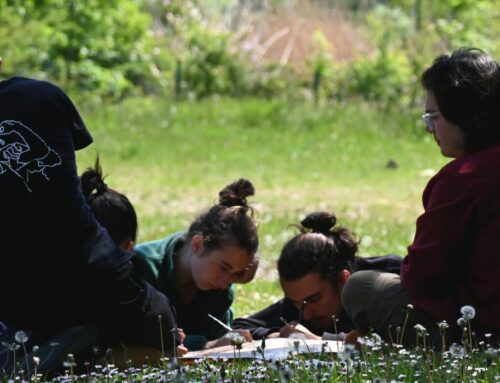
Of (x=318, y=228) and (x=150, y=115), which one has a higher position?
(x=150, y=115)

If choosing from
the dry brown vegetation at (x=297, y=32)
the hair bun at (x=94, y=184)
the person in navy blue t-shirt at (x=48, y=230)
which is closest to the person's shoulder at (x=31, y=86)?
the person in navy blue t-shirt at (x=48, y=230)

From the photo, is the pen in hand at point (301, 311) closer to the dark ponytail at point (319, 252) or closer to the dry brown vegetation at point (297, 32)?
the dark ponytail at point (319, 252)

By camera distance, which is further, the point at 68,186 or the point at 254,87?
the point at 254,87


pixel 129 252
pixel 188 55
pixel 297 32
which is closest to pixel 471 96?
pixel 129 252

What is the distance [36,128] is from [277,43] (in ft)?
75.7

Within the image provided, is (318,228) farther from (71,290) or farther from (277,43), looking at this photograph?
(277,43)

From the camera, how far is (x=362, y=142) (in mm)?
17453

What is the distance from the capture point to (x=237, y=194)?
19.1 ft

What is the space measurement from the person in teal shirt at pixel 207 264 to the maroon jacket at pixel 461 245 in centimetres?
111

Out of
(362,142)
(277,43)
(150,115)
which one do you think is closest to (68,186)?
(362,142)

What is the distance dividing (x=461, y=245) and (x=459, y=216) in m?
0.14

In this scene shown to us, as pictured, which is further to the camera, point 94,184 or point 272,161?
point 272,161

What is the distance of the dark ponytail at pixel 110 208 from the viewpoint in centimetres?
556

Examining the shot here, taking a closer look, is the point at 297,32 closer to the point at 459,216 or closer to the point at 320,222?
the point at 320,222
